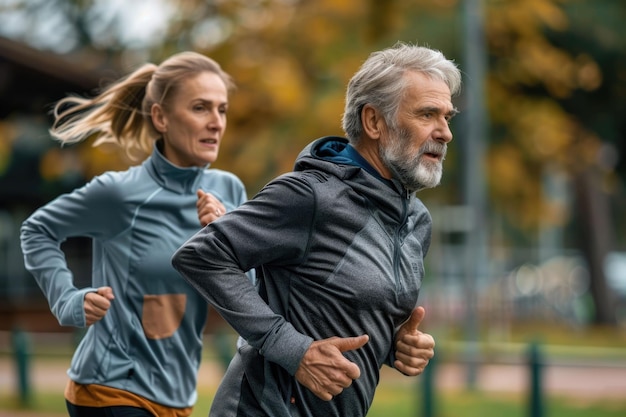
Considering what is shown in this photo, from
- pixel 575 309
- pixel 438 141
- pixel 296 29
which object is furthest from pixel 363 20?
pixel 575 309

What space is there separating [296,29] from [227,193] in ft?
46.8

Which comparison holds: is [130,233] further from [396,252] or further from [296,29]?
[296,29]

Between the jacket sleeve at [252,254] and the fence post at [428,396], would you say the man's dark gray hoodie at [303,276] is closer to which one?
the jacket sleeve at [252,254]

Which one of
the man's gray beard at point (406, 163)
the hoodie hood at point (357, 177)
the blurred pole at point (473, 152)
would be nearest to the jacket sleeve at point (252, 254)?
the hoodie hood at point (357, 177)

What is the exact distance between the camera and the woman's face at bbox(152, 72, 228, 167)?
4.86 m

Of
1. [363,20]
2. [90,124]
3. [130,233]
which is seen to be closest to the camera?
[130,233]

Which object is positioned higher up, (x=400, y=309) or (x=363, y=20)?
(x=363, y=20)

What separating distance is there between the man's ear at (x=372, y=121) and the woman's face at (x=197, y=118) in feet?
4.22

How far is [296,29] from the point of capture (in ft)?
62.3

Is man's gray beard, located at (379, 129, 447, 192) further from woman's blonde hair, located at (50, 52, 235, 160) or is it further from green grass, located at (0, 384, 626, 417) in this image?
green grass, located at (0, 384, 626, 417)

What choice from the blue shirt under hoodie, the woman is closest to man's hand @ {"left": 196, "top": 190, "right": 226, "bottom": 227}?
the woman

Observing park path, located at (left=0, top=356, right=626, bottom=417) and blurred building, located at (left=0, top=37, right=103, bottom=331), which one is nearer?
park path, located at (left=0, top=356, right=626, bottom=417)

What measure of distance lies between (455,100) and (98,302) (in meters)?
13.4

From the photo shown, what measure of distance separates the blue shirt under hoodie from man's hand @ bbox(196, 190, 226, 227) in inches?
15.2
